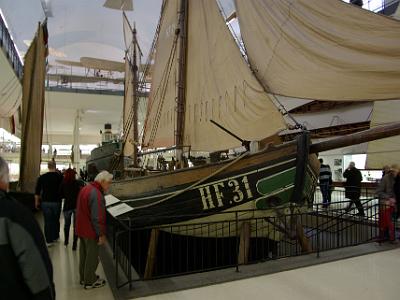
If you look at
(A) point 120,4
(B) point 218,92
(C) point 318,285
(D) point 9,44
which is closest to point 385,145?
(B) point 218,92

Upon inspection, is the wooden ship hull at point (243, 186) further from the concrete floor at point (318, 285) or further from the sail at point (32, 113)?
the sail at point (32, 113)

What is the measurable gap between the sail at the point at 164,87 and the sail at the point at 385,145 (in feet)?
16.8

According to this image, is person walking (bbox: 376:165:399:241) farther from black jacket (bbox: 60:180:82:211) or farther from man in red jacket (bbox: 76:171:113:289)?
black jacket (bbox: 60:180:82:211)

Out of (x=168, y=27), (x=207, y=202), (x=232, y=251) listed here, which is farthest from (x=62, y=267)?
(x=168, y=27)

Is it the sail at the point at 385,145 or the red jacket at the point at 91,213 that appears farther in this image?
the sail at the point at 385,145

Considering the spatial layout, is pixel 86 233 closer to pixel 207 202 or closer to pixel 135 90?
pixel 207 202

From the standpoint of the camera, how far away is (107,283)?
364cm

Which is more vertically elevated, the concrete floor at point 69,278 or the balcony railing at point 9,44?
the balcony railing at point 9,44

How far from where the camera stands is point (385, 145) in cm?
888

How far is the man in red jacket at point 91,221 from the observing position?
3345mm

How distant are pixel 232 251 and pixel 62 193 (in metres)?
2.85

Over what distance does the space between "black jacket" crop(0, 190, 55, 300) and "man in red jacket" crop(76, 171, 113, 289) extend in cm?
201

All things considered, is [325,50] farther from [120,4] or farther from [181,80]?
[120,4]

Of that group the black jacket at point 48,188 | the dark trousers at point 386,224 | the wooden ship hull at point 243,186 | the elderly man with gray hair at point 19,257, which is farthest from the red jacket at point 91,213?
the dark trousers at point 386,224
